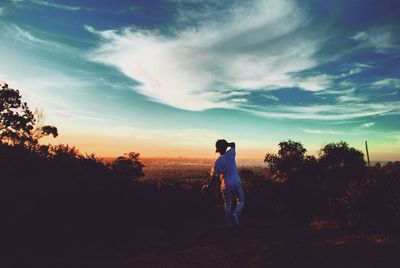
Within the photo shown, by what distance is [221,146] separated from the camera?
8.92 metres

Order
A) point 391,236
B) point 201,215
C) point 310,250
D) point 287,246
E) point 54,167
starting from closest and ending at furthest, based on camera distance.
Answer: point 310,250 < point 287,246 < point 391,236 < point 54,167 < point 201,215

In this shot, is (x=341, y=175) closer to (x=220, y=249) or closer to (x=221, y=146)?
(x=221, y=146)

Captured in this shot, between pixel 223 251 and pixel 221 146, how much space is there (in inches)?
118

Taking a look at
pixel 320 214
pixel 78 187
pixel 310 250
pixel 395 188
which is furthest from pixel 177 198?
pixel 395 188

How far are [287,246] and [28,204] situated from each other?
6313mm

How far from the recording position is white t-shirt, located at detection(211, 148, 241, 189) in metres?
8.55

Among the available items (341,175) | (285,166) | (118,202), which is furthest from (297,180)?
(118,202)

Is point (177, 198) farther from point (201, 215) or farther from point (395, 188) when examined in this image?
point (395, 188)

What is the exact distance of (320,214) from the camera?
12188 millimetres

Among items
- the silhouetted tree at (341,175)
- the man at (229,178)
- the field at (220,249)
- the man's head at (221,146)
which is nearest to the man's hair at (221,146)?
the man's head at (221,146)

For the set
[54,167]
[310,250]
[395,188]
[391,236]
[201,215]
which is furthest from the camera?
[201,215]

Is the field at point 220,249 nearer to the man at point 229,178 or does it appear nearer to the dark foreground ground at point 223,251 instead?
the dark foreground ground at point 223,251

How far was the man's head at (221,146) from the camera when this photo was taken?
8.89 m

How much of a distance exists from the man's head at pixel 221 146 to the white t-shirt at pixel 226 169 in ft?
0.84
